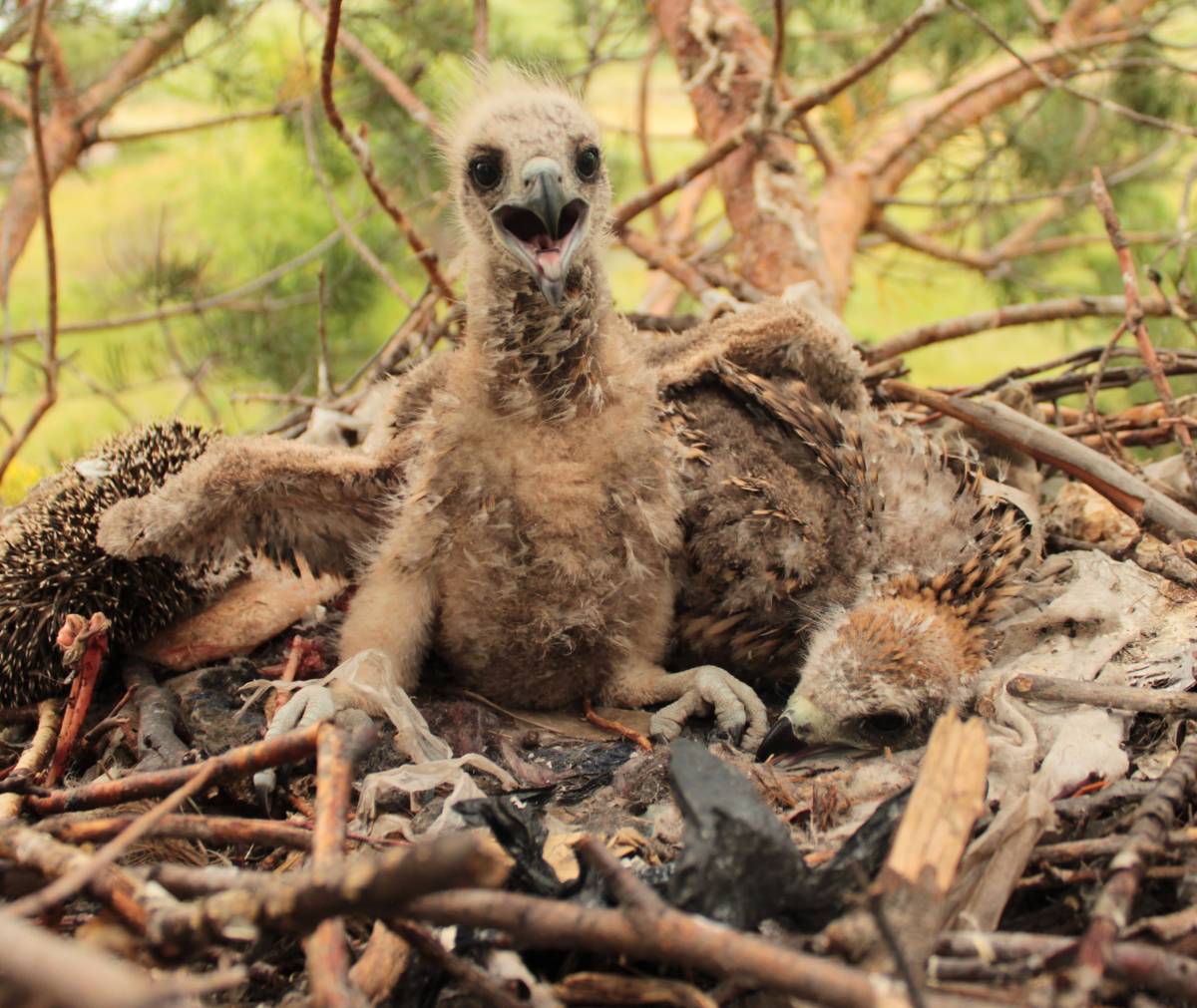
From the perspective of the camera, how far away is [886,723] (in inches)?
59.9

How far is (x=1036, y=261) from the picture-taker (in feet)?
15.0

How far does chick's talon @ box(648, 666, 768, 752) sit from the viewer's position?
5.15ft

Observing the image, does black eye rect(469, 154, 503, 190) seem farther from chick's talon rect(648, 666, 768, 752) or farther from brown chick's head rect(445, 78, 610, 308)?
chick's talon rect(648, 666, 768, 752)

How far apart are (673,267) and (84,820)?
6.21 ft

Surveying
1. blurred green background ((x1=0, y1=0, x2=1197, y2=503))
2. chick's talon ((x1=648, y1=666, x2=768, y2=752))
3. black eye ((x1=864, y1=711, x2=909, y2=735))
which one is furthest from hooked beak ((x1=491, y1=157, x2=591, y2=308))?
blurred green background ((x1=0, y1=0, x2=1197, y2=503))

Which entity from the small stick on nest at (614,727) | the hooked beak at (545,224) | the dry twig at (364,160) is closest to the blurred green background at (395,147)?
the dry twig at (364,160)

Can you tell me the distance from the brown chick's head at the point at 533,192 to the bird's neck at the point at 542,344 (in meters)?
0.02

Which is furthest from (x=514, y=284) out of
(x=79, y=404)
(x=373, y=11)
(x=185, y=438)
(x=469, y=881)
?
(x=79, y=404)

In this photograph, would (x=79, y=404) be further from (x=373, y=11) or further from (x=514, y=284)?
(x=514, y=284)

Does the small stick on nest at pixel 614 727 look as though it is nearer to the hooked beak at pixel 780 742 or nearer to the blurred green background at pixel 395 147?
the hooked beak at pixel 780 742

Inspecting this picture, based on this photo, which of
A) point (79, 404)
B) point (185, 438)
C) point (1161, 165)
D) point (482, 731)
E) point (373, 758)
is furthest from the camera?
point (79, 404)

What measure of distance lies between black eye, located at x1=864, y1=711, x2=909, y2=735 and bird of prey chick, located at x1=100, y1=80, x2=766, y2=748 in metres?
0.17

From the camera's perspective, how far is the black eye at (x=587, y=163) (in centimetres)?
154

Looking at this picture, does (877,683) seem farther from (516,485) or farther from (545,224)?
(545,224)
